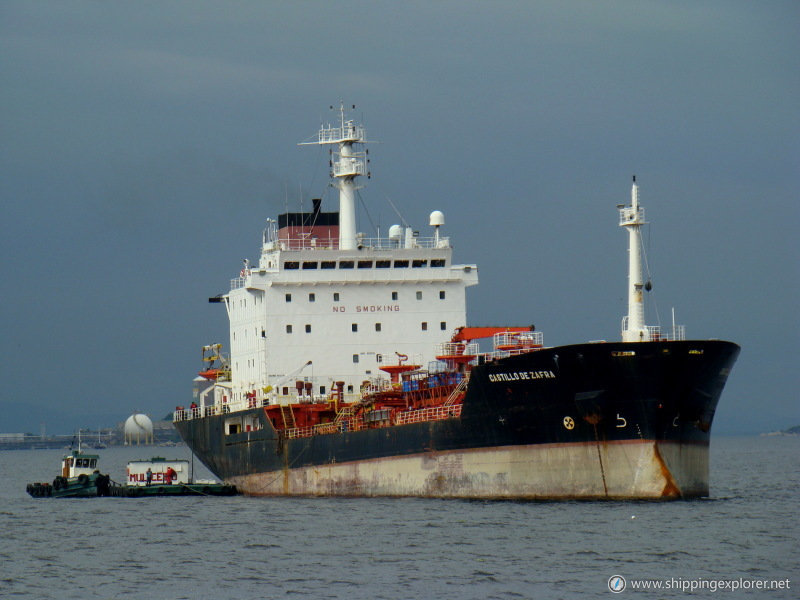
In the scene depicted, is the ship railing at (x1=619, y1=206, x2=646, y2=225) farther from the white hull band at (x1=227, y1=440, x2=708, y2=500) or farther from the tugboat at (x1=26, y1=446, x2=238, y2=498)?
the tugboat at (x1=26, y1=446, x2=238, y2=498)

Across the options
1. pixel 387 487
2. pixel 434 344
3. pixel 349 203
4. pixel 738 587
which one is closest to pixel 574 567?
pixel 738 587

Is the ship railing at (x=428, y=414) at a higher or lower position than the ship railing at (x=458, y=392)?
lower

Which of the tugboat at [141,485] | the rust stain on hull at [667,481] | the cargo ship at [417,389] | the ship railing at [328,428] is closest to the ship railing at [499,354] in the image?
the cargo ship at [417,389]

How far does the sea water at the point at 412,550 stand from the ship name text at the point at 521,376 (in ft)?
10.1

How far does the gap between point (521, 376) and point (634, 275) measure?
3877mm

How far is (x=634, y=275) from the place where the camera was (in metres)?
32.1

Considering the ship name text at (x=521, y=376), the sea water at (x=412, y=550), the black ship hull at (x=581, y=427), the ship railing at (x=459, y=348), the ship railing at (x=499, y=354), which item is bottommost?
the sea water at (x=412, y=550)

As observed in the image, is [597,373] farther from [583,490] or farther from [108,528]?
[108,528]

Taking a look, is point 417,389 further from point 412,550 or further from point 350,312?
point 412,550

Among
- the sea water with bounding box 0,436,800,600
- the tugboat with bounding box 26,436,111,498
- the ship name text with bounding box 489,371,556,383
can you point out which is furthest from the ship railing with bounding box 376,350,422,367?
the tugboat with bounding box 26,436,111,498

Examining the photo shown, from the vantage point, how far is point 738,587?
70.2 ft

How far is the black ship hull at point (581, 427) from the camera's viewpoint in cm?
3031

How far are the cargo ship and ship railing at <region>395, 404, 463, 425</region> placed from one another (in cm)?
7

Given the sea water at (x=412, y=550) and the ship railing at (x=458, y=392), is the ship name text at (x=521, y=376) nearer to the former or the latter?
the ship railing at (x=458, y=392)
